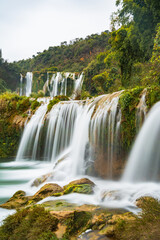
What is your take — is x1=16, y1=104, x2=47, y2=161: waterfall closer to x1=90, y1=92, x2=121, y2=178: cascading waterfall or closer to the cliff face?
the cliff face

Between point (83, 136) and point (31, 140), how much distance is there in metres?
5.87

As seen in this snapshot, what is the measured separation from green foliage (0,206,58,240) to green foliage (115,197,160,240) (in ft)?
3.54

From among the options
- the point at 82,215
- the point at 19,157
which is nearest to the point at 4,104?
the point at 19,157

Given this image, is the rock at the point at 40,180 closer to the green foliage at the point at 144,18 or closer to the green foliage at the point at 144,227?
the green foliage at the point at 144,227

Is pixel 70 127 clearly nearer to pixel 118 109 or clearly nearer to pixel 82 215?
pixel 118 109

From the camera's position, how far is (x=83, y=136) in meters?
8.32

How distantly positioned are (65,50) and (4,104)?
4444 cm

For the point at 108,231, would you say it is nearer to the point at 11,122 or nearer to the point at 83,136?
the point at 83,136

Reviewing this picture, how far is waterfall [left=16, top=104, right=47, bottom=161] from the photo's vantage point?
41.5ft

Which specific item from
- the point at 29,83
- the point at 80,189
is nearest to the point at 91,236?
the point at 80,189

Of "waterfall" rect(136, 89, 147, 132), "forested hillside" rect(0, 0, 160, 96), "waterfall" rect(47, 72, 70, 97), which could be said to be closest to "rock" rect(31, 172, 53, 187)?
"waterfall" rect(136, 89, 147, 132)

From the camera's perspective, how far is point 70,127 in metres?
11.4

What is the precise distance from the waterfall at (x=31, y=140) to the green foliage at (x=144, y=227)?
10.3 m

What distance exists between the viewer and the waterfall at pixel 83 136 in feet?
23.1
